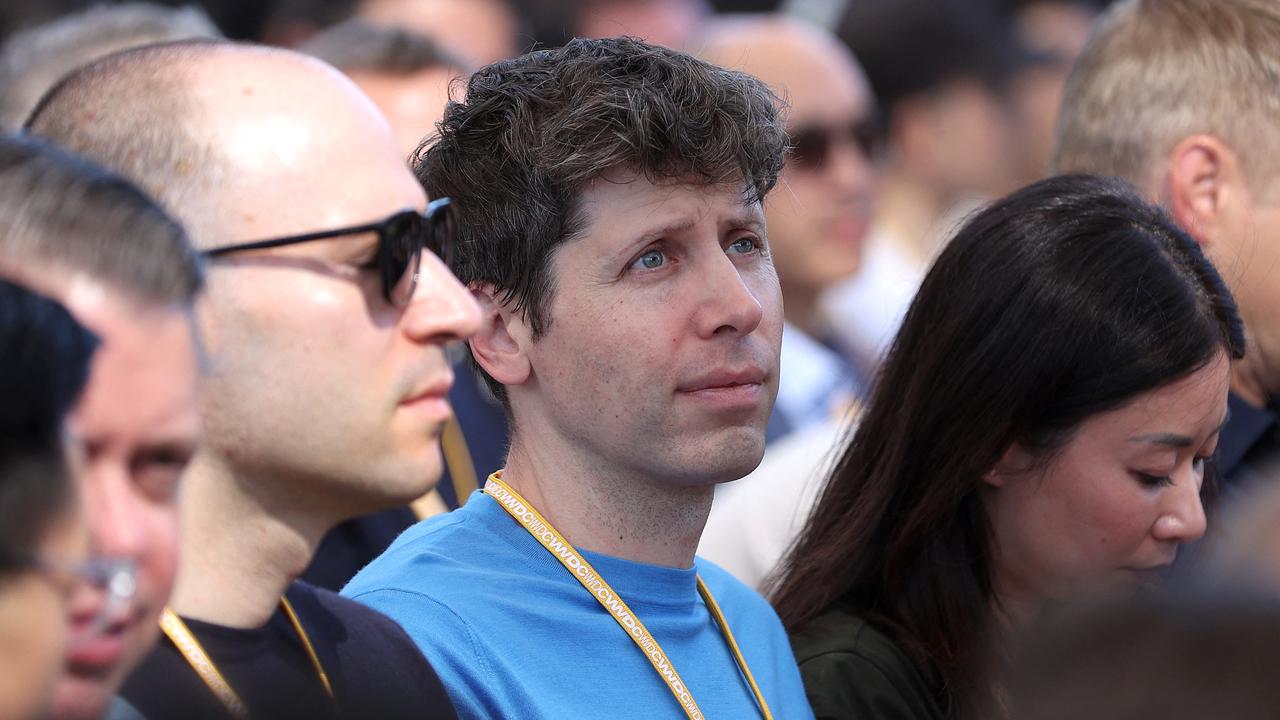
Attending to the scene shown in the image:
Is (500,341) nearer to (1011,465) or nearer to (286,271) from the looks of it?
(286,271)

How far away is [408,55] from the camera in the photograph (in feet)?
16.7

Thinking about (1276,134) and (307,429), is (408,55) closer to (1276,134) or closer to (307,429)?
(1276,134)

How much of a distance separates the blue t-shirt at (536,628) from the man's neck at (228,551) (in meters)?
0.43

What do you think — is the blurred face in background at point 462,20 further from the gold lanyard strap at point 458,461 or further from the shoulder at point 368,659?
the shoulder at point 368,659

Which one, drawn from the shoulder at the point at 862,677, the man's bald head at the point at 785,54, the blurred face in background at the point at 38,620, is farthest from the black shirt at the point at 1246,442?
the blurred face in background at the point at 38,620

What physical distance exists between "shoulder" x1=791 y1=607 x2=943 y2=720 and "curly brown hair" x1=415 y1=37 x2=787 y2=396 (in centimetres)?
84

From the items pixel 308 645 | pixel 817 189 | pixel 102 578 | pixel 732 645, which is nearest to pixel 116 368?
pixel 102 578

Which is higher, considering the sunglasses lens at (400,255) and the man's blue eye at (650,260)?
the sunglasses lens at (400,255)

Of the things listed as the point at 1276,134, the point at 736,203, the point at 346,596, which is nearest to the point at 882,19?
the point at 1276,134

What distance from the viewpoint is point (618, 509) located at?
9.29 feet

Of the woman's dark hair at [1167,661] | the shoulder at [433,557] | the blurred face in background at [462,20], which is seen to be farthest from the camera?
the blurred face in background at [462,20]

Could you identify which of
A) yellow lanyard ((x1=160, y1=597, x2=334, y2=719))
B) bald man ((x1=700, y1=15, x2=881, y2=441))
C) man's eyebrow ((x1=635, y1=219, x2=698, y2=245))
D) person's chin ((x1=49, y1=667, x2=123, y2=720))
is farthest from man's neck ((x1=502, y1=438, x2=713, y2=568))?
bald man ((x1=700, y1=15, x2=881, y2=441))

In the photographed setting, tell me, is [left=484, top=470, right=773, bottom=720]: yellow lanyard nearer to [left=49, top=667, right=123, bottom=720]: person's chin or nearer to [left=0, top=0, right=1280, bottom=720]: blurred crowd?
[left=0, top=0, right=1280, bottom=720]: blurred crowd

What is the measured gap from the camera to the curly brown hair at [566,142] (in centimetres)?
281
